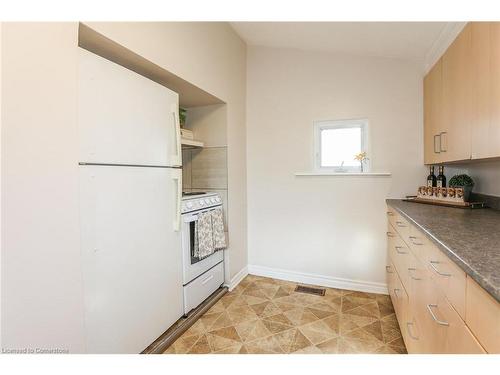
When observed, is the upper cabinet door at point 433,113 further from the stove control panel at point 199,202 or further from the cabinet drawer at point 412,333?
the stove control panel at point 199,202

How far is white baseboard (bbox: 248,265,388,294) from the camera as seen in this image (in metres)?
2.59

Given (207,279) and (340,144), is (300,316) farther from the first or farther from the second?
(340,144)

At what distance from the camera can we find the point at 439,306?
102cm

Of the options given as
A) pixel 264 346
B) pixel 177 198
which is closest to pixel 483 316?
pixel 264 346

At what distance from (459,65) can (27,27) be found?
2.26 meters

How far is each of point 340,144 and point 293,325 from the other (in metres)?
1.81

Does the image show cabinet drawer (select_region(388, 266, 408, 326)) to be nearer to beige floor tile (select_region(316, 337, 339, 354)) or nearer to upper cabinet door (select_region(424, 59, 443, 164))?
beige floor tile (select_region(316, 337, 339, 354))

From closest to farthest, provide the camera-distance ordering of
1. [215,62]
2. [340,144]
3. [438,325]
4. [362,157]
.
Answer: [438,325] < [215,62] < [362,157] < [340,144]

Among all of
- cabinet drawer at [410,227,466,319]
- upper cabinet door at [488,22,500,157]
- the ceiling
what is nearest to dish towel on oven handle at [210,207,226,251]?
cabinet drawer at [410,227,466,319]

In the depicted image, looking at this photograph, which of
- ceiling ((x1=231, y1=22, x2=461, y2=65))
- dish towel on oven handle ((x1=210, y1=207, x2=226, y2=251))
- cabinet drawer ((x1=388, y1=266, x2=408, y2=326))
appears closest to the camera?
cabinet drawer ((x1=388, y1=266, x2=408, y2=326))

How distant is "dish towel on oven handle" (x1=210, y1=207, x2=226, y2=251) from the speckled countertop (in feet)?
4.92
